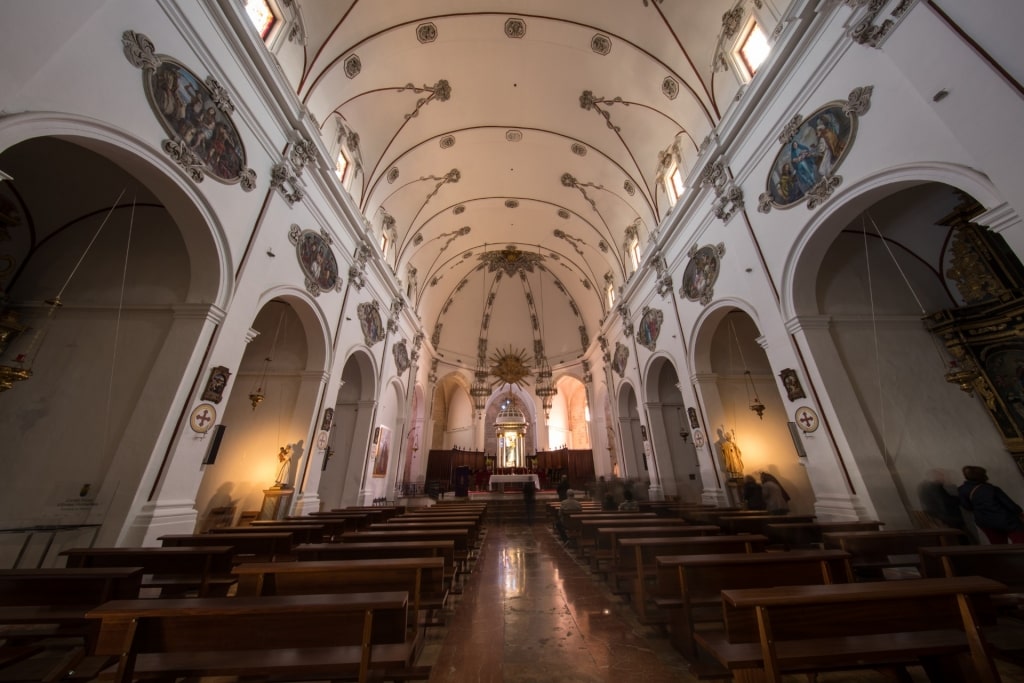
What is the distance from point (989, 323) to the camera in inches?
219

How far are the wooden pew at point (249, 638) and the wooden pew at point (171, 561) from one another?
1730mm

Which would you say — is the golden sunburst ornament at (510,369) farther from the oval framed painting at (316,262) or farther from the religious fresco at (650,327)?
the oval framed painting at (316,262)

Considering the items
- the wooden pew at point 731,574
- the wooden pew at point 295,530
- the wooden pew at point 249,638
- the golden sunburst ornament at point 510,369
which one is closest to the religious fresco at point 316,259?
the wooden pew at point 295,530

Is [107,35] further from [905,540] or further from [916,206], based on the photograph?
[916,206]

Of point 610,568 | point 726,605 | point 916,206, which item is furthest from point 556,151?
point 726,605

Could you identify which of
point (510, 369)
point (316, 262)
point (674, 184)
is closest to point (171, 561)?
point (316, 262)

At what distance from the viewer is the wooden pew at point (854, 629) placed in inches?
67.1

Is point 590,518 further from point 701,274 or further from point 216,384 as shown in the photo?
point 701,274

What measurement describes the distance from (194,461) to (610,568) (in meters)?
5.68

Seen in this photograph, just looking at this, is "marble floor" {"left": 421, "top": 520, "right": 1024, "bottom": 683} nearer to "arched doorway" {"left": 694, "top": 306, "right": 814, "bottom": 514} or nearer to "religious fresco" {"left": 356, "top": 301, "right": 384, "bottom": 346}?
"arched doorway" {"left": 694, "top": 306, "right": 814, "bottom": 514}

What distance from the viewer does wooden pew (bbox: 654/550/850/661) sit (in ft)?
8.40

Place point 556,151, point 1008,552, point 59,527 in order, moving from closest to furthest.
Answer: point 1008,552 → point 59,527 → point 556,151

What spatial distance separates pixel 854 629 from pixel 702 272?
7751 mm

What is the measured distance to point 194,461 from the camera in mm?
4934
